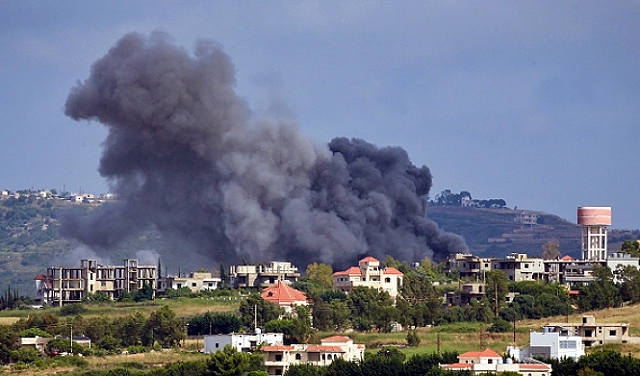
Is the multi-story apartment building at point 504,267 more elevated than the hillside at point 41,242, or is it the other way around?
the hillside at point 41,242

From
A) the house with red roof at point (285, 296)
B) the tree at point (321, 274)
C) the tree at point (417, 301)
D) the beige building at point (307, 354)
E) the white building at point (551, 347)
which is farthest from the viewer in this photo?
the tree at point (321, 274)

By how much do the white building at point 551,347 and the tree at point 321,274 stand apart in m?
23.0

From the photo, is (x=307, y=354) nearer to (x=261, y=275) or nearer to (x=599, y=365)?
(x=599, y=365)

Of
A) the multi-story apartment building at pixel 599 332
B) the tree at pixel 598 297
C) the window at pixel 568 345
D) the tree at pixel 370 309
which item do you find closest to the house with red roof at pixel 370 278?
the tree at pixel 370 309

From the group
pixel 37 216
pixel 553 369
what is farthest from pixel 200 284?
pixel 37 216

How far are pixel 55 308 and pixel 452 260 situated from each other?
25.2 metres

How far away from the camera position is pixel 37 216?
188 meters

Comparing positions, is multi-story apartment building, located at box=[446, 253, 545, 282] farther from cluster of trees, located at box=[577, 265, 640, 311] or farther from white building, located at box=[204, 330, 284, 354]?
white building, located at box=[204, 330, 284, 354]

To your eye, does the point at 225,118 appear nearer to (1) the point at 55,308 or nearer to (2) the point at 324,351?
(1) the point at 55,308

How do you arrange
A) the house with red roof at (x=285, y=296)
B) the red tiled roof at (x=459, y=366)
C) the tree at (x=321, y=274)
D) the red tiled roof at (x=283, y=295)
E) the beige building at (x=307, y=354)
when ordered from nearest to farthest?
the red tiled roof at (x=459, y=366)
the beige building at (x=307, y=354)
the house with red roof at (x=285, y=296)
the red tiled roof at (x=283, y=295)
the tree at (x=321, y=274)

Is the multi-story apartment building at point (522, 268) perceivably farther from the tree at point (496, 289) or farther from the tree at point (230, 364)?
the tree at point (230, 364)

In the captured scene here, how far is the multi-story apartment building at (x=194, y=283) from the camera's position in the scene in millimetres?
87875

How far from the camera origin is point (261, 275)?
287 feet

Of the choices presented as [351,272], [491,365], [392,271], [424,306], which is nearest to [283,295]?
[424,306]
